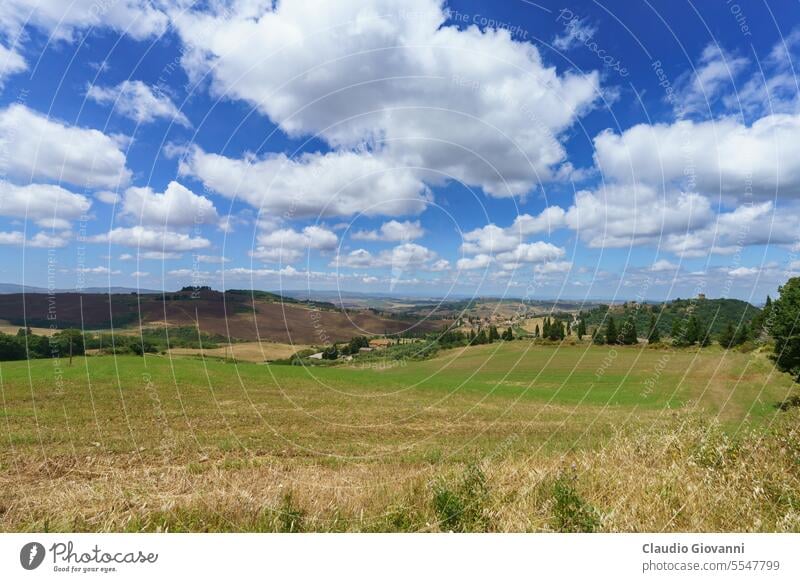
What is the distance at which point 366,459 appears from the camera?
1345 cm

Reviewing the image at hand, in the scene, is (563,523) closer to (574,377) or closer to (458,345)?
(574,377)

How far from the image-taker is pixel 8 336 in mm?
20375

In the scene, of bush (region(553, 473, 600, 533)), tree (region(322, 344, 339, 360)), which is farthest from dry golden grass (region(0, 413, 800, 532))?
tree (region(322, 344, 339, 360))

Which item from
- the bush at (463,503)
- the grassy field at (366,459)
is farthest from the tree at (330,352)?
the bush at (463,503)

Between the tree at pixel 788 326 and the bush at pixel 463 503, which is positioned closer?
the bush at pixel 463 503

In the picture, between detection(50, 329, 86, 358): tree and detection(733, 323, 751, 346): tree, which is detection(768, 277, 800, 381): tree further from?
detection(50, 329, 86, 358): tree

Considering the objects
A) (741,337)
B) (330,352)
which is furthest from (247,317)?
(741,337)

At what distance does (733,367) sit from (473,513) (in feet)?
144

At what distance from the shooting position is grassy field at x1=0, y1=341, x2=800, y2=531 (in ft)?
17.4

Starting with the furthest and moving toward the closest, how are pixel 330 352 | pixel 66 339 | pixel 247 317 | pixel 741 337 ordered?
pixel 741 337 → pixel 66 339 → pixel 330 352 → pixel 247 317

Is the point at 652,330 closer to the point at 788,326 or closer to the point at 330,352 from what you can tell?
the point at 330,352

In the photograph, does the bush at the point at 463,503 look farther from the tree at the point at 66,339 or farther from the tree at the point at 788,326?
the tree at the point at 788,326

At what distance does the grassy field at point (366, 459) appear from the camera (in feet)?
17.4

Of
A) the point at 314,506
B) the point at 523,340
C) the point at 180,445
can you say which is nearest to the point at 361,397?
the point at 180,445
